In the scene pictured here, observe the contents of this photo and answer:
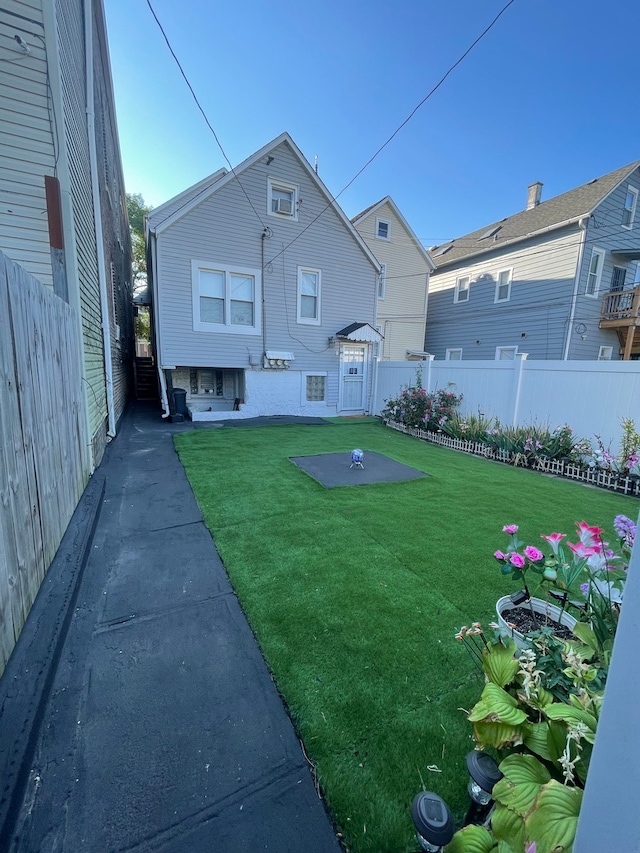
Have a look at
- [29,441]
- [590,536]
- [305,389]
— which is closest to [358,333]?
[305,389]

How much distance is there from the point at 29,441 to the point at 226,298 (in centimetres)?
840

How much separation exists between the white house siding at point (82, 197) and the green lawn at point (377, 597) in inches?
76.3

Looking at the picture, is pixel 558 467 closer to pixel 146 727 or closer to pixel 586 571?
pixel 586 571

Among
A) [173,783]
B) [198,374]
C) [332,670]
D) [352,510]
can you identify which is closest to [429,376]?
[352,510]

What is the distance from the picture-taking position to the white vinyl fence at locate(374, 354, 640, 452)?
5.30 meters

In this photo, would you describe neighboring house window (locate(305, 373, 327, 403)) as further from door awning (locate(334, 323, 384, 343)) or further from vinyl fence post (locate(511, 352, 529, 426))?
vinyl fence post (locate(511, 352, 529, 426))

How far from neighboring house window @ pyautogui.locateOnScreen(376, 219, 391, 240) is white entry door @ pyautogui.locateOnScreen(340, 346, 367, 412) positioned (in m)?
5.60

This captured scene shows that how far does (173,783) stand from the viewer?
1.37m

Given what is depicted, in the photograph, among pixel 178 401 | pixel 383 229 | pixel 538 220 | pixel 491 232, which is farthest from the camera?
pixel 491 232

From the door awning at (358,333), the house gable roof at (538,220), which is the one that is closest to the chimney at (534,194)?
the house gable roof at (538,220)

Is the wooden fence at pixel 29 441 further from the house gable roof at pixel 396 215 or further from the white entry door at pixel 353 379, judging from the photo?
the house gable roof at pixel 396 215

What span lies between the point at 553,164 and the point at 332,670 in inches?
297

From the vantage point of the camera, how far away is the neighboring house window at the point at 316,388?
37.9 feet

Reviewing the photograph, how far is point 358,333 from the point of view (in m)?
11.2
